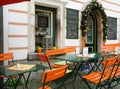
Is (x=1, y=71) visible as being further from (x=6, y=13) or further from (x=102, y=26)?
(x=102, y=26)

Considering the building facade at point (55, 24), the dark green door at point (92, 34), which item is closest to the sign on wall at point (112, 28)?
the building facade at point (55, 24)

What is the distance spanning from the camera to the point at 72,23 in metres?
9.62

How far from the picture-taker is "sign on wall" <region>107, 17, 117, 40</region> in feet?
39.4

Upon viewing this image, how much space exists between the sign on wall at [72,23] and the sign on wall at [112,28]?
2.75 m

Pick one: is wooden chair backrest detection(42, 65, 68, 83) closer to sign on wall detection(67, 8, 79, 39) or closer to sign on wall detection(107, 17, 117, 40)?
sign on wall detection(67, 8, 79, 39)

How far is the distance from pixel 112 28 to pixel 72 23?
3453 mm

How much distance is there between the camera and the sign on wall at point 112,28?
12.0 meters

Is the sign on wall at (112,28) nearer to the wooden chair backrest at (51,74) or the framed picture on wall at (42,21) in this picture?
the framed picture on wall at (42,21)

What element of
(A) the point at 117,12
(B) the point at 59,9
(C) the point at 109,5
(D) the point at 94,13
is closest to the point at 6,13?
(B) the point at 59,9

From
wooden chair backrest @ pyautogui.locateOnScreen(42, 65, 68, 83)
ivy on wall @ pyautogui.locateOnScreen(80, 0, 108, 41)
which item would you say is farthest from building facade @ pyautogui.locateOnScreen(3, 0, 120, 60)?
wooden chair backrest @ pyautogui.locateOnScreen(42, 65, 68, 83)

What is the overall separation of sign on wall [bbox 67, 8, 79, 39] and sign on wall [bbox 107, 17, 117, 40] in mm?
2747

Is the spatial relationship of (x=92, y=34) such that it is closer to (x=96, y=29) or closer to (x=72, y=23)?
(x=96, y=29)

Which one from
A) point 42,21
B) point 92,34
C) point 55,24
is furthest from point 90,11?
point 42,21

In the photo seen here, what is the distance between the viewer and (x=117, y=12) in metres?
12.4
